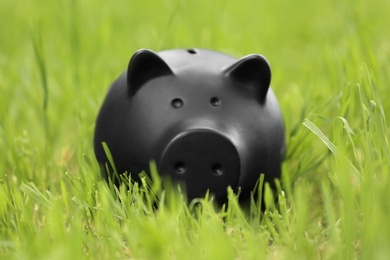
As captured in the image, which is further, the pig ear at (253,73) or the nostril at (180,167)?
the pig ear at (253,73)

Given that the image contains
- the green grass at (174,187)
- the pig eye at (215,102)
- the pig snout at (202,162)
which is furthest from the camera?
the pig eye at (215,102)

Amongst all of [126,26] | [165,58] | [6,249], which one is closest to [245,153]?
[165,58]

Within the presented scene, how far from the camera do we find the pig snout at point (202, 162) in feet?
6.95

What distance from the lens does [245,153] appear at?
7.19 ft

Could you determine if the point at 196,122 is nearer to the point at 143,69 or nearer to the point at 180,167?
the point at 180,167

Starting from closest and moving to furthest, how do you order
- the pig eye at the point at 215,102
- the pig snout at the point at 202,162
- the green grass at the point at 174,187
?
1. the green grass at the point at 174,187
2. the pig snout at the point at 202,162
3. the pig eye at the point at 215,102

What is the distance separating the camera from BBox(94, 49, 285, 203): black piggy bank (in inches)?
84.4


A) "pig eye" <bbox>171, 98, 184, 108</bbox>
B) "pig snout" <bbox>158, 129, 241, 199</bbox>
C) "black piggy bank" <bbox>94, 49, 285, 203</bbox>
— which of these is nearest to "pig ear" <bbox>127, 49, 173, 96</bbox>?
"black piggy bank" <bbox>94, 49, 285, 203</bbox>

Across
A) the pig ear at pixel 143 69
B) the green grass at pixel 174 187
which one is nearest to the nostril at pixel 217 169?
the green grass at pixel 174 187

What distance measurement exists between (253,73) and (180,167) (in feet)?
1.26

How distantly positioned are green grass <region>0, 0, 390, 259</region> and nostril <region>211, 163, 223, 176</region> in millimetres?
100

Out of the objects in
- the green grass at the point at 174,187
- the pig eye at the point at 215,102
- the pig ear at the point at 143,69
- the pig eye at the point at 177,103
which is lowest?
the green grass at the point at 174,187

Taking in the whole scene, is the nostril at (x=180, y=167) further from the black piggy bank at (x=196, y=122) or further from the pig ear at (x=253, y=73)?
the pig ear at (x=253, y=73)

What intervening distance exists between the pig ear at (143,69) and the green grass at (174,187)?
0.28 meters
